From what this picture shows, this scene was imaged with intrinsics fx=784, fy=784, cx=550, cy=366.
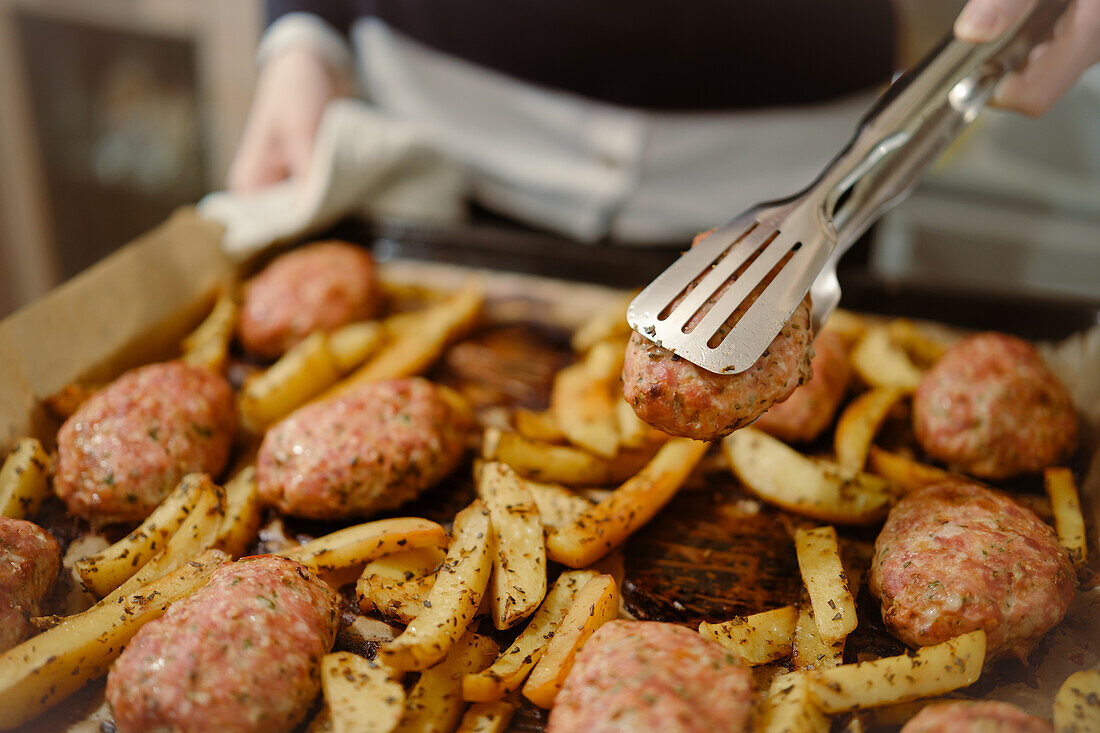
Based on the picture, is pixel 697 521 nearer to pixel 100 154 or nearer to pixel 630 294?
pixel 630 294

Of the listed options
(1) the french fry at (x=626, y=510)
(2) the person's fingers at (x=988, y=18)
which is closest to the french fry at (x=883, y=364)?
(1) the french fry at (x=626, y=510)

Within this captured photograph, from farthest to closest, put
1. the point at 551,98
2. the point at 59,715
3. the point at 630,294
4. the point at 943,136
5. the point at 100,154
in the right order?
the point at 100,154
the point at 551,98
the point at 630,294
the point at 943,136
the point at 59,715

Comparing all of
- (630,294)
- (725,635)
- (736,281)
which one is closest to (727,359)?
(736,281)

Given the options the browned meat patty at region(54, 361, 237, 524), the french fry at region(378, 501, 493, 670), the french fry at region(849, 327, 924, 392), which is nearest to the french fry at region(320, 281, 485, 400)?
the browned meat patty at region(54, 361, 237, 524)

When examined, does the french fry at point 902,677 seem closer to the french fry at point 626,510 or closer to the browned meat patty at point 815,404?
the french fry at point 626,510

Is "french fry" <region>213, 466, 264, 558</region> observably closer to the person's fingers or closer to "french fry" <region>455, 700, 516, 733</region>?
"french fry" <region>455, 700, 516, 733</region>
